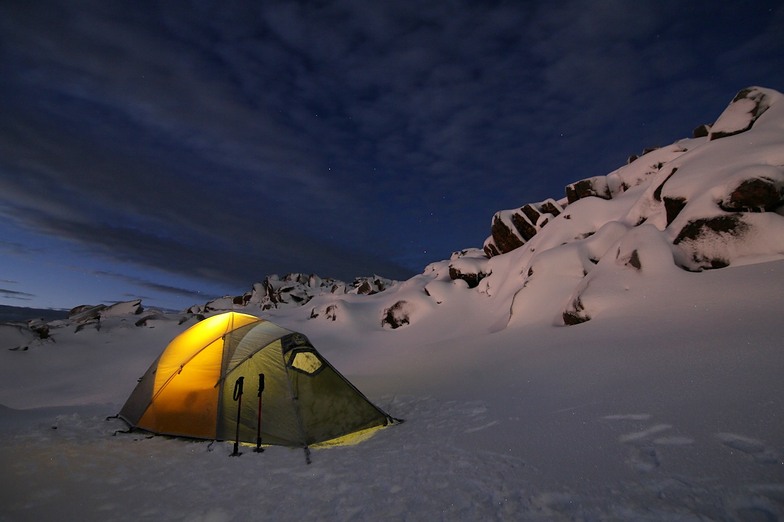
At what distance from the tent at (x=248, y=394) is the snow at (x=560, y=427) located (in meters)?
0.47

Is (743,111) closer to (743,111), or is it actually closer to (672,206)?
(743,111)

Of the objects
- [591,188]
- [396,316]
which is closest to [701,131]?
[591,188]

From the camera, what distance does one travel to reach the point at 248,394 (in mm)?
6898

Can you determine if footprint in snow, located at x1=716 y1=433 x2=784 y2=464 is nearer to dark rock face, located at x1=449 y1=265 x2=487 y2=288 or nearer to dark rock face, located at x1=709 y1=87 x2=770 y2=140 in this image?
dark rock face, located at x1=709 y1=87 x2=770 y2=140

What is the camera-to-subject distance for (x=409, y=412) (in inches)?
319

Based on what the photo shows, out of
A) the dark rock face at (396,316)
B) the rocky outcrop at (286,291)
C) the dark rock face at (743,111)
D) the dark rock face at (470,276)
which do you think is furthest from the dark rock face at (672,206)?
the rocky outcrop at (286,291)

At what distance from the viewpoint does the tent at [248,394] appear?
657 cm

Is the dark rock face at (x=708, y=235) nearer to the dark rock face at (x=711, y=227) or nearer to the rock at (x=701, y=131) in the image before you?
the dark rock face at (x=711, y=227)

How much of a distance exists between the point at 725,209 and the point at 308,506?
492 inches

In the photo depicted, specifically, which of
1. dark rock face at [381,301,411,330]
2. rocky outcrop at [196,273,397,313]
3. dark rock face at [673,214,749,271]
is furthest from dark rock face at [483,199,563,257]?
rocky outcrop at [196,273,397,313]

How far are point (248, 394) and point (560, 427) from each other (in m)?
5.66

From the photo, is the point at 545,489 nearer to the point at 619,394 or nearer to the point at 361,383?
the point at 619,394

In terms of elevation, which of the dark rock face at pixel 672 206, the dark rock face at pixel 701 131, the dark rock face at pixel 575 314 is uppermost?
the dark rock face at pixel 701 131

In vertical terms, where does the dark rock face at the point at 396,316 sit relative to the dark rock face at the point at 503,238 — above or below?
below
